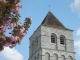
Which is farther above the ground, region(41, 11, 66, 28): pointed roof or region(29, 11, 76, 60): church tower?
region(41, 11, 66, 28): pointed roof

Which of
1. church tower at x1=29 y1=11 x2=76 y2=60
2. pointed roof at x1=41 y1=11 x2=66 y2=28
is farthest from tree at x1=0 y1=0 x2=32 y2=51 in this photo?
pointed roof at x1=41 y1=11 x2=66 y2=28

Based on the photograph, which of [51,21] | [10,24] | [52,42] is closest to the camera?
[10,24]

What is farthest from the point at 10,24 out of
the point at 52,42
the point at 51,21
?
the point at 51,21

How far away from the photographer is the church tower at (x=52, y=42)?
27.6m

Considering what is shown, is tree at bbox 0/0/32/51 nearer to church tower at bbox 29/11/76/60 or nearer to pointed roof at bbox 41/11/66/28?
church tower at bbox 29/11/76/60

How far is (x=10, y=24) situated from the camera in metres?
5.82

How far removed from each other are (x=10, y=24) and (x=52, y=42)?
22.8 metres

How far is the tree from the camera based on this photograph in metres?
5.61

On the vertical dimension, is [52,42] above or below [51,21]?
below

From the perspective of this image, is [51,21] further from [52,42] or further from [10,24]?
[10,24]

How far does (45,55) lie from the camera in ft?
89.9

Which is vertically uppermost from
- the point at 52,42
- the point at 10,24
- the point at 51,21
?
the point at 51,21

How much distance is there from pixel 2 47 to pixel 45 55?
21.7 m

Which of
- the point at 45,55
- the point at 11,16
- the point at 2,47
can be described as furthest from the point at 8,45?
the point at 45,55
